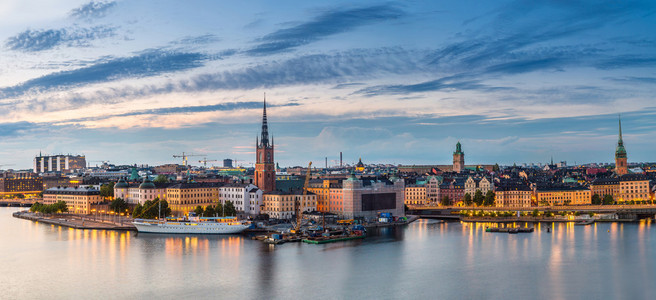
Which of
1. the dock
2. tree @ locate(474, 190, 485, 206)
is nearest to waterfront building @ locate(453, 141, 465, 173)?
tree @ locate(474, 190, 485, 206)

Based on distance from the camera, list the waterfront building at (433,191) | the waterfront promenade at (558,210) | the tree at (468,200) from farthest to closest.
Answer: the waterfront building at (433,191) < the tree at (468,200) < the waterfront promenade at (558,210)

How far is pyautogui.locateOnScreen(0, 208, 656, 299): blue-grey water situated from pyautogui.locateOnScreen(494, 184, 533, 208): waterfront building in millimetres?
25281

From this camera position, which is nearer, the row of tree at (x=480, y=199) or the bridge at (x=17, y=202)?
the row of tree at (x=480, y=199)

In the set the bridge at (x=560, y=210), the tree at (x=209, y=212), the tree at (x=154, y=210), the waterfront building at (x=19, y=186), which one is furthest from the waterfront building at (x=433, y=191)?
the waterfront building at (x=19, y=186)

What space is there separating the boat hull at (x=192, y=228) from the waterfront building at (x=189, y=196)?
913 centimetres

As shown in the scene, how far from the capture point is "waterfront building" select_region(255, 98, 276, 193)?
68.3 metres

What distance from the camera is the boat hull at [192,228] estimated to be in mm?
53969

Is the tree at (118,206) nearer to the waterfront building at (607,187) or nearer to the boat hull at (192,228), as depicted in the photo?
the boat hull at (192,228)

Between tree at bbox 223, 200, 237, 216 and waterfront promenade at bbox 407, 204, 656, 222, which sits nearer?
tree at bbox 223, 200, 237, 216

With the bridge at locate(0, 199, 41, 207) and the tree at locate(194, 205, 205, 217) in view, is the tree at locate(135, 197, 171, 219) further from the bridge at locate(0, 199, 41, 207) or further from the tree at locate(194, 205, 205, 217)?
the bridge at locate(0, 199, 41, 207)

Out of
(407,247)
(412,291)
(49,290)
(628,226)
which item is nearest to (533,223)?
(628,226)

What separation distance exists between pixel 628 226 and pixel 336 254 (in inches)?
1130

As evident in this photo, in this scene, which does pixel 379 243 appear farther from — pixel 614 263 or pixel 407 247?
pixel 614 263

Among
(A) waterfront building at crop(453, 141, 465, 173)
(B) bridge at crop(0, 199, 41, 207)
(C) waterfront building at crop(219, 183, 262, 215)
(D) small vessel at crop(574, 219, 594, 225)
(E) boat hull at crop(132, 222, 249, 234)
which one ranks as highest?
(A) waterfront building at crop(453, 141, 465, 173)
